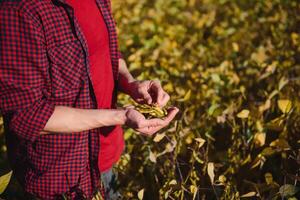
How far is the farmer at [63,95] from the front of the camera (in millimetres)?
1042

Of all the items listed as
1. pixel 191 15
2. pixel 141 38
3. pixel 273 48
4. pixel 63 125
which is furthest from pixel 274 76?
pixel 63 125

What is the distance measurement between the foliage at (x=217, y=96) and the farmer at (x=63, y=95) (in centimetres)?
26

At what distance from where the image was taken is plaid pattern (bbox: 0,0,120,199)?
3.38ft

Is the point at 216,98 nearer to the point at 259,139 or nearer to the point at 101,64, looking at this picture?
the point at 259,139

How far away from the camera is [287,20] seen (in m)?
3.25

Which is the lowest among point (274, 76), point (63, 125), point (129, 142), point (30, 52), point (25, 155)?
point (129, 142)

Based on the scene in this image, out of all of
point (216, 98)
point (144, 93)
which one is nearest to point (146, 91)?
point (144, 93)

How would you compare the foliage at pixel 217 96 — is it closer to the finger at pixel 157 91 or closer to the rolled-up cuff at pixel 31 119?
the finger at pixel 157 91

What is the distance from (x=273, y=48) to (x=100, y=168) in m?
1.92

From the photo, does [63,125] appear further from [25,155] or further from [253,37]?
[253,37]

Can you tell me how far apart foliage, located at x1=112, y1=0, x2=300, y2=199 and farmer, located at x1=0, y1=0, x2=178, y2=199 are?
0.84 ft

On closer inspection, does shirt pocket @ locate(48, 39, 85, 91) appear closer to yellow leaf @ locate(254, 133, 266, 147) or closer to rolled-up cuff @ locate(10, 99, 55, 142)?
rolled-up cuff @ locate(10, 99, 55, 142)

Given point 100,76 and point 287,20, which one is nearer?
point 100,76

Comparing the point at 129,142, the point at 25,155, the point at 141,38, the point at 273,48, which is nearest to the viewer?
the point at 25,155
